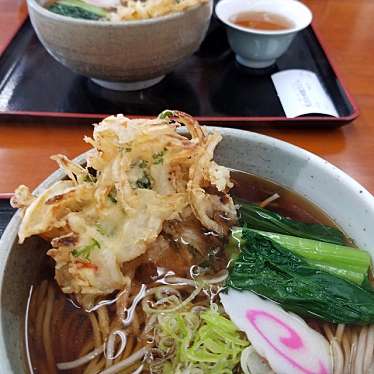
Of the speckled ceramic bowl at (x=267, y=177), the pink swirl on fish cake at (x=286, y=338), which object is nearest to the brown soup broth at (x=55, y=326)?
the speckled ceramic bowl at (x=267, y=177)

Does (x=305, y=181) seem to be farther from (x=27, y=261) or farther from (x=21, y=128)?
(x=21, y=128)

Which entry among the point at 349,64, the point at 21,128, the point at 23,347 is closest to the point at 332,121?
the point at 349,64

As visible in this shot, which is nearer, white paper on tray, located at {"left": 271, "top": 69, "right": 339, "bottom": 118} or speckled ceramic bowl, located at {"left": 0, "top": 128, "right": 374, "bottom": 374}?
speckled ceramic bowl, located at {"left": 0, "top": 128, "right": 374, "bottom": 374}

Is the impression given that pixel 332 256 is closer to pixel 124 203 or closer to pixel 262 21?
pixel 124 203

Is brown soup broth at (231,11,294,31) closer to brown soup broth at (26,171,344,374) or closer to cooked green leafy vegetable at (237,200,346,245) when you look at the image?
cooked green leafy vegetable at (237,200,346,245)

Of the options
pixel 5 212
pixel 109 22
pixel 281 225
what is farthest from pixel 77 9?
pixel 281 225

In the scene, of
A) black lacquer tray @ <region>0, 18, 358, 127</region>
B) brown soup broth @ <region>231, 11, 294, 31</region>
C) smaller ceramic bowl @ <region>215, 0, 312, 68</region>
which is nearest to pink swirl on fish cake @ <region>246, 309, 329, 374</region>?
black lacquer tray @ <region>0, 18, 358, 127</region>
